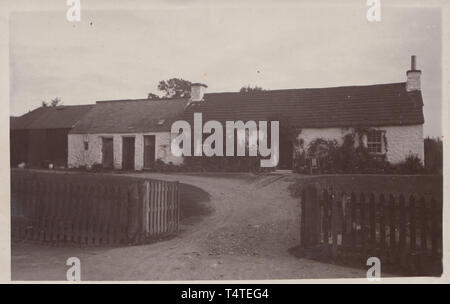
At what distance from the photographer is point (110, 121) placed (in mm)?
5668

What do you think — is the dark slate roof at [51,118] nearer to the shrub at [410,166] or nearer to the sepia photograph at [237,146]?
the sepia photograph at [237,146]

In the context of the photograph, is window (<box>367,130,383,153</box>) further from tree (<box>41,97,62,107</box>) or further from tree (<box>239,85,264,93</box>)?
tree (<box>41,97,62,107</box>)

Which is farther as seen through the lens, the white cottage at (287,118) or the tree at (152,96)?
the tree at (152,96)

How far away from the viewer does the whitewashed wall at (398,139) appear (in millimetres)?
4207

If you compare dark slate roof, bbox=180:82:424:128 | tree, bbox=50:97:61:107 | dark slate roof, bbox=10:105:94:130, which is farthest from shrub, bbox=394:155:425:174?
tree, bbox=50:97:61:107

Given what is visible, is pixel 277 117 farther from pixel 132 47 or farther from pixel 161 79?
pixel 132 47

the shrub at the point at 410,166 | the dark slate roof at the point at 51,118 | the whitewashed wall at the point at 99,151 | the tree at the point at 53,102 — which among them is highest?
the tree at the point at 53,102

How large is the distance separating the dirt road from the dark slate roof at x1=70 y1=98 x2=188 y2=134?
1.21 meters

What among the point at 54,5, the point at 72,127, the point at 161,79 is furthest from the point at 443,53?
the point at 72,127

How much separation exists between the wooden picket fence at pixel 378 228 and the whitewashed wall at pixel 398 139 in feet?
2.27

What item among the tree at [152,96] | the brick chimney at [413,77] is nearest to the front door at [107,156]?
the tree at [152,96]

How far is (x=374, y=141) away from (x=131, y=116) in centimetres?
434

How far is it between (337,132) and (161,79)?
2950 millimetres

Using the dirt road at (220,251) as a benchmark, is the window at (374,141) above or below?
above
